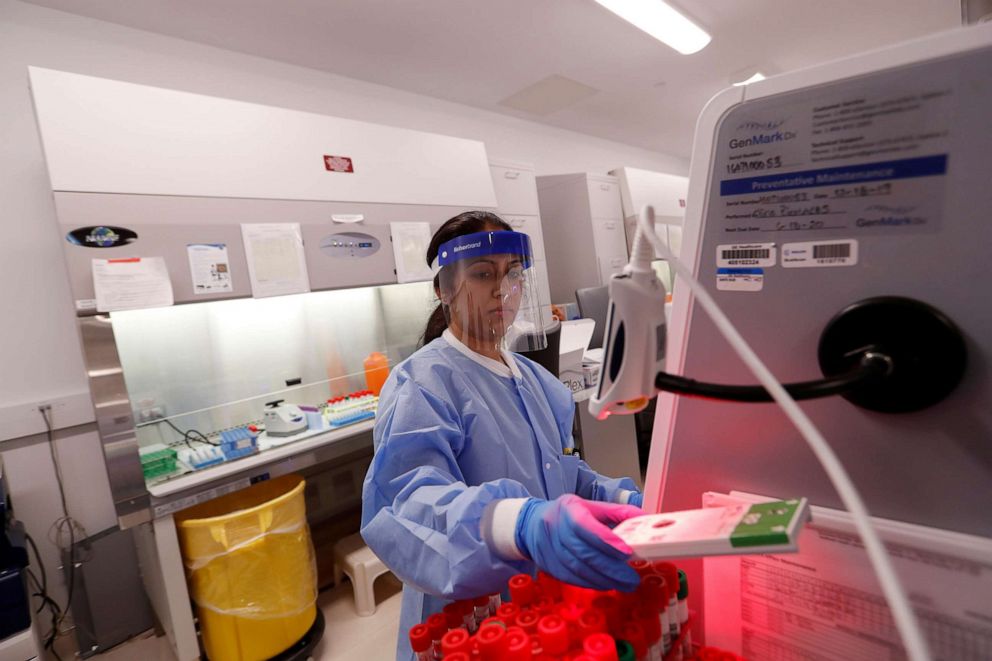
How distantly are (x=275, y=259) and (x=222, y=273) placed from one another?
0.23 metres

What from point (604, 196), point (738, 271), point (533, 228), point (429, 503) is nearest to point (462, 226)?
point (429, 503)

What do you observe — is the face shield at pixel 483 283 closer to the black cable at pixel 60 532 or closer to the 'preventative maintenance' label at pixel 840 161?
the 'preventative maintenance' label at pixel 840 161

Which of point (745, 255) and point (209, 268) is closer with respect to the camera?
point (745, 255)

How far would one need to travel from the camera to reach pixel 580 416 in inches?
99.7

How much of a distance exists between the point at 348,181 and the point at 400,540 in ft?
6.87

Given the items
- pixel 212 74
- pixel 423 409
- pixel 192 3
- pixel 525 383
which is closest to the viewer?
pixel 423 409

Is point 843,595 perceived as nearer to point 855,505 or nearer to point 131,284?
point 855,505

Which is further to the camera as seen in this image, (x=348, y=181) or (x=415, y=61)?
(x=415, y=61)

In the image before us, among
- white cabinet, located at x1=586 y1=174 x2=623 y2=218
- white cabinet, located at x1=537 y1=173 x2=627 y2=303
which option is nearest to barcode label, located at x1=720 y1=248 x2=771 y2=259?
white cabinet, located at x1=537 y1=173 x2=627 y2=303

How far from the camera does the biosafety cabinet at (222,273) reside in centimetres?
169

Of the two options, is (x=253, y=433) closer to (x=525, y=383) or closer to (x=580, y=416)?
(x=525, y=383)

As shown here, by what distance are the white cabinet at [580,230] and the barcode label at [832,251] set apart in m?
3.90

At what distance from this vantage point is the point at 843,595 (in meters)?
0.45

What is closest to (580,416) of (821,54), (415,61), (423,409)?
(423,409)
